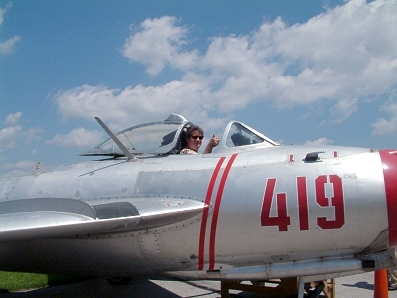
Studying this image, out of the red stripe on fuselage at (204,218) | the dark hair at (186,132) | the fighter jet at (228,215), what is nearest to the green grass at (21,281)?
the fighter jet at (228,215)

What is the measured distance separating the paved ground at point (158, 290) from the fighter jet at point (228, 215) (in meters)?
2.49

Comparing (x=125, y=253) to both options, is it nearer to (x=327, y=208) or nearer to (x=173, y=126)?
(x=173, y=126)

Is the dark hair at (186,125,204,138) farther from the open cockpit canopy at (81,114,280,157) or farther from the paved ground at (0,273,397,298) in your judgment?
the paved ground at (0,273,397,298)

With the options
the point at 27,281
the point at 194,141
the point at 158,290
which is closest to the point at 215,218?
the point at 194,141

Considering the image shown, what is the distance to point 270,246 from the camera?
15.4 ft

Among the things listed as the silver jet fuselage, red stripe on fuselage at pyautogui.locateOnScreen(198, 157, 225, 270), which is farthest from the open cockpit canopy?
red stripe on fuselage at pyautogui.locateOnScreen(198, 157, 225, 270)

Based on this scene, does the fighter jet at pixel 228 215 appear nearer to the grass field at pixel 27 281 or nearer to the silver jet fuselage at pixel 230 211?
the silver jet fuselage at pixel 230 211

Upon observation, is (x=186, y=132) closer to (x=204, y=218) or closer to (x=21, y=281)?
(x=204, y=218)

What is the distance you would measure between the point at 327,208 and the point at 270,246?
791mm

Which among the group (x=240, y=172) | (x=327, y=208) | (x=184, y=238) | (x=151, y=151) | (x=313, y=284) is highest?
(x=151, y=151)

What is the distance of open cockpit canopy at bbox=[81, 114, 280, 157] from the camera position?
19.1 ft

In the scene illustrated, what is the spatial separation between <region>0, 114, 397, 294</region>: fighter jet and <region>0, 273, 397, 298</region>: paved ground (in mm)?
2493

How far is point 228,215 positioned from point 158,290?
4313 millimetres

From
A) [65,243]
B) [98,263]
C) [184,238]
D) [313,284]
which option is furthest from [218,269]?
[313,284]
